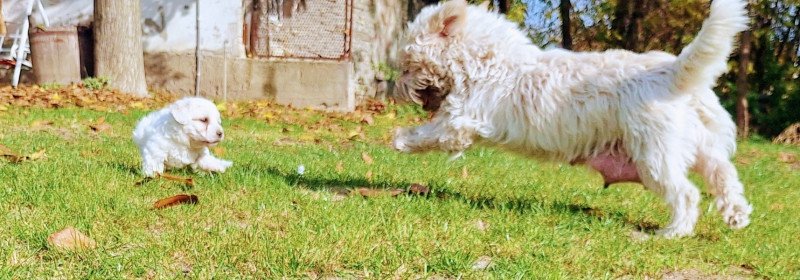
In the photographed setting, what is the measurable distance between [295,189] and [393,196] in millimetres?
625

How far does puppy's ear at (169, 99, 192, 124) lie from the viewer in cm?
521

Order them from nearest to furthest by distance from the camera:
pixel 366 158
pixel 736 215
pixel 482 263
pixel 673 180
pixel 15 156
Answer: pixel 482 263 → pixel 673 180 → pixel 736 215 → pixel 15 156 → pixel 366 158

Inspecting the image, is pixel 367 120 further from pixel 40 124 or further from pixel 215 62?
pixel 40 124

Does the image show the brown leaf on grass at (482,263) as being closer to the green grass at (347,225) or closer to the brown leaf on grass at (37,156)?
the green grass at (347,225)

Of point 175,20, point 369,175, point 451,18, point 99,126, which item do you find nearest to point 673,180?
point 451,18

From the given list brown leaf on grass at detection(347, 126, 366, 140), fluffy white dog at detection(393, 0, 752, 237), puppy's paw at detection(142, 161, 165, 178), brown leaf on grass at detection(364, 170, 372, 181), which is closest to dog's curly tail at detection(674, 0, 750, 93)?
fluffy white dog at detection(393, 0, 752, 237)

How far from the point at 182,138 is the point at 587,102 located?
2768 millimetres

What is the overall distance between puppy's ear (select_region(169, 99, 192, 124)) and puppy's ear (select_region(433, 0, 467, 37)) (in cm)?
183

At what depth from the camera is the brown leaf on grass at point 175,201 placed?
13.0 ft

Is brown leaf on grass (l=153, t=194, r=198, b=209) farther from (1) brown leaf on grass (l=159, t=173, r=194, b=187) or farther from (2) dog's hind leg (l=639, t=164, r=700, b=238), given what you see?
(2) dog's hind leg (l=639, t=164, r=700, b=238)

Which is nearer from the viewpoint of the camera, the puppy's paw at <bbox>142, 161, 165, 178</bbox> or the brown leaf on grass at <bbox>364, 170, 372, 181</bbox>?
the puppy's paw at <bbox>142, 161, 165, 178</bbox>

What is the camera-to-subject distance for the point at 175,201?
4039 millimetres

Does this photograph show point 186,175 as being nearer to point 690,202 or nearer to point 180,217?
point 180,217

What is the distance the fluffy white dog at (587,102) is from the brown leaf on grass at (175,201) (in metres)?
1.52
